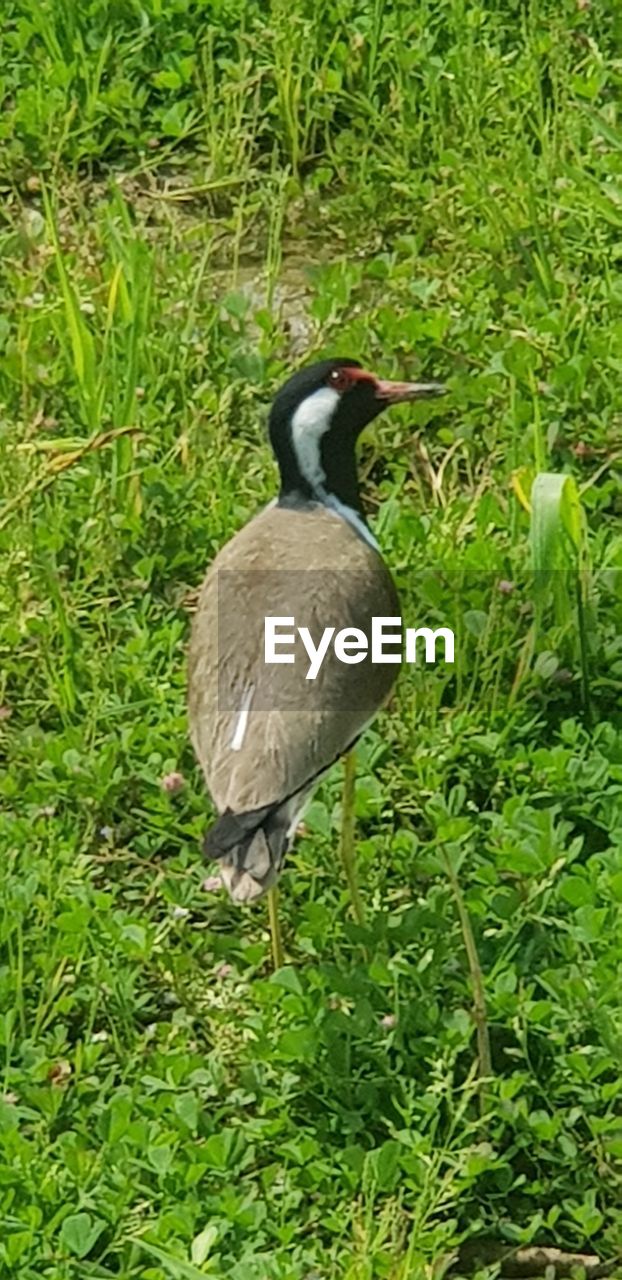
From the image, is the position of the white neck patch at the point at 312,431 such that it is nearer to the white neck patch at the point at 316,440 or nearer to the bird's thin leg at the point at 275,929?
the white neck patch at the point at 316,440

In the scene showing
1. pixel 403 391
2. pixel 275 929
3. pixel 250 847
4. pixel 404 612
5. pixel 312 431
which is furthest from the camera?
pixel 404 612

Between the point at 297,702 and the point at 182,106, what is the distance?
266cm

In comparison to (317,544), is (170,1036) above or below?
below

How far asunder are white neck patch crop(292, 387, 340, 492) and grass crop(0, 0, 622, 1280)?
41cm

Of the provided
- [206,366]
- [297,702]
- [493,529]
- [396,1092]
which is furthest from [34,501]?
[396,1092]

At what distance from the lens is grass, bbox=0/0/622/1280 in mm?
3949

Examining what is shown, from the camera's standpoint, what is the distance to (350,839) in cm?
434

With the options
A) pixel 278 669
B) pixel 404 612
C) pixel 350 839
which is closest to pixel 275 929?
pixel 350 839

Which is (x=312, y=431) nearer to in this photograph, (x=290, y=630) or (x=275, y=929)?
(x=290, y=630)

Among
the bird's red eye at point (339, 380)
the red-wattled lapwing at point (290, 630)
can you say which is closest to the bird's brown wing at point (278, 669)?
the red-wattled lapwing at point (290, 630)

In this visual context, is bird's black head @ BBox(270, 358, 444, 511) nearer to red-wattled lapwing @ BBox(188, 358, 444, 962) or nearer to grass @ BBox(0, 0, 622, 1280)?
red-wattled lapwing @ BBox(188, 358, 444, 962)

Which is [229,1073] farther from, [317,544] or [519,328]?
[519,328]

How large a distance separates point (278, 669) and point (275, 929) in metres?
0.50

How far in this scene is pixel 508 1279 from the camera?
388 cm
